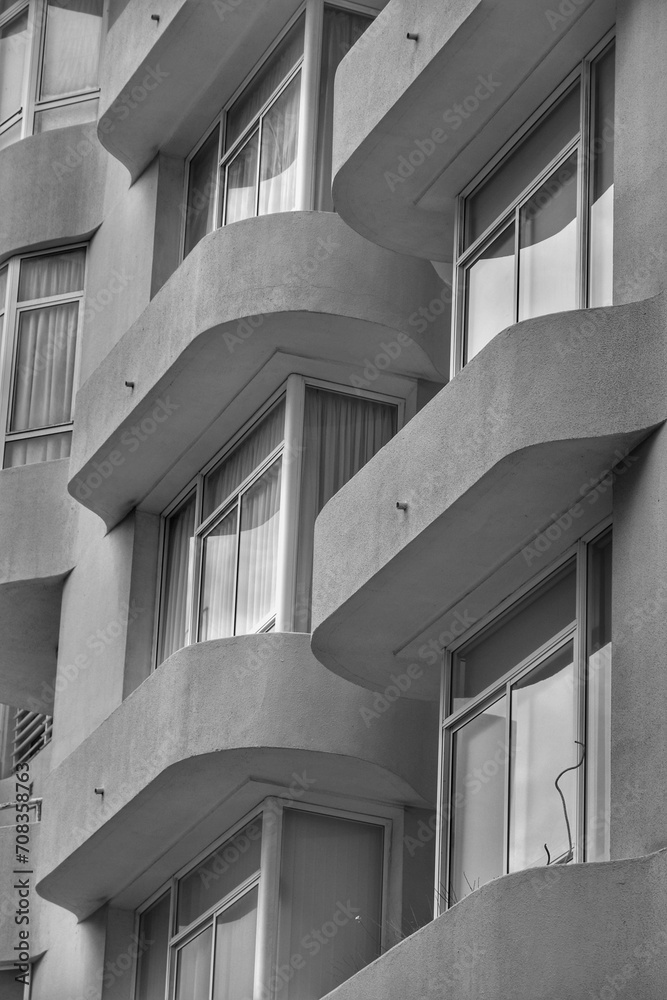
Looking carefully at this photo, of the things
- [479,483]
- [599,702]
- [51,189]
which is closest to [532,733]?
[599,702]

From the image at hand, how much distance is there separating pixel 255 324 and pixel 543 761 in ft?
19.2

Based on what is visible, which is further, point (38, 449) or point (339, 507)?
point (38, 449)

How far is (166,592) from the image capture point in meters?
20.6

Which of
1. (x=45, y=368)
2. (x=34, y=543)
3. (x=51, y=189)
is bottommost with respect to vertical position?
(x=34, y=543)

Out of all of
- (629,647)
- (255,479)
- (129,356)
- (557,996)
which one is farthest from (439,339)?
(557,996)

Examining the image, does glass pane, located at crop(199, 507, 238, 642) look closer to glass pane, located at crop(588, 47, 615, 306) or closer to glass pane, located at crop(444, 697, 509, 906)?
glass pane, located at crop(444, 697, 509, 906)

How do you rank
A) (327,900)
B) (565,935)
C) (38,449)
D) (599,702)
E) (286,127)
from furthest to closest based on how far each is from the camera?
1. (38,449)
2. (286,127)
3. (327,900)
4. (599,702)
5. (565,935)

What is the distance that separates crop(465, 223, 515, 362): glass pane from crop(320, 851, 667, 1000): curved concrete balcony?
4830mm

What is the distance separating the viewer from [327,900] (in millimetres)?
17469

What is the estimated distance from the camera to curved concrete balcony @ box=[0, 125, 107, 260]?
23906mm

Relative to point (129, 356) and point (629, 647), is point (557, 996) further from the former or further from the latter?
point (129, 356)

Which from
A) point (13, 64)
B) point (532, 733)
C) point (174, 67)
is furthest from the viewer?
point (13, 64)

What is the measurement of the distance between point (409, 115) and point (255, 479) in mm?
4320

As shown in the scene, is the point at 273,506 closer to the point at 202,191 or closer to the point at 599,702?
the point at 202,191
